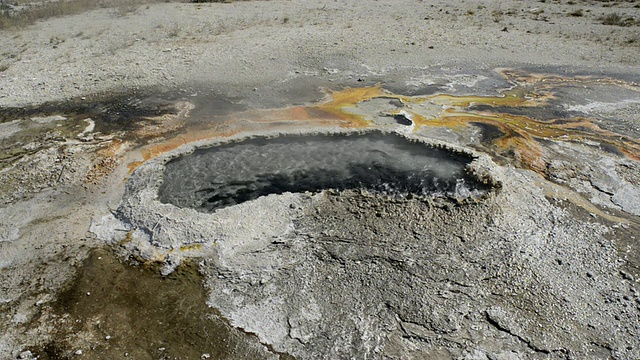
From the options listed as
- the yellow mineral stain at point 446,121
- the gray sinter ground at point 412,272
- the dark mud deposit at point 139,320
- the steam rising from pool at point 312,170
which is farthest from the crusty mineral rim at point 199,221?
the yellow mineral stain at point 446,121

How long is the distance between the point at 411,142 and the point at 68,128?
5.62 m

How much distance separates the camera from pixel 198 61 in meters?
9.54

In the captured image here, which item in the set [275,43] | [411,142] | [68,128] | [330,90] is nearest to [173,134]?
[68,128]

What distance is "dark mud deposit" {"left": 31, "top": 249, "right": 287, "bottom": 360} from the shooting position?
12.6 feet

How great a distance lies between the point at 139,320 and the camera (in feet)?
13.5

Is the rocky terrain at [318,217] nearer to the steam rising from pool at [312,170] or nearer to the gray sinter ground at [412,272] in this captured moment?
the gray sinter ground at [412,272]

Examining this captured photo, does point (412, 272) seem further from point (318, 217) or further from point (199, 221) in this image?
point (199, 221)

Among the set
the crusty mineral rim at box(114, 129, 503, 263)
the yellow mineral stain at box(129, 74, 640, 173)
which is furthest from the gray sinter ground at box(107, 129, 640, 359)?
the yellow mineral stain at box(129, 74, 640, 173)

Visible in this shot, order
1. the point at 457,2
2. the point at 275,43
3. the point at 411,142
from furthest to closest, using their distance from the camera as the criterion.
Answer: the point at 457,2 < the point at 275,43 < the point at 411,142

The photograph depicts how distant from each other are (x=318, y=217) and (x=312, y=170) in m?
1.08

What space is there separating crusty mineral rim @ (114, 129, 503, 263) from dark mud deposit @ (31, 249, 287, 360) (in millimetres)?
316

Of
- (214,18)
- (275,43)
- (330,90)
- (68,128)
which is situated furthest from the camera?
(214,18)

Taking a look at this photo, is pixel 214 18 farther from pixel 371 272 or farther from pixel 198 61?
pixel 371 272

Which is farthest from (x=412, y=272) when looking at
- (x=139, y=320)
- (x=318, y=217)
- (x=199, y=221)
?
(x=139, y=320)
